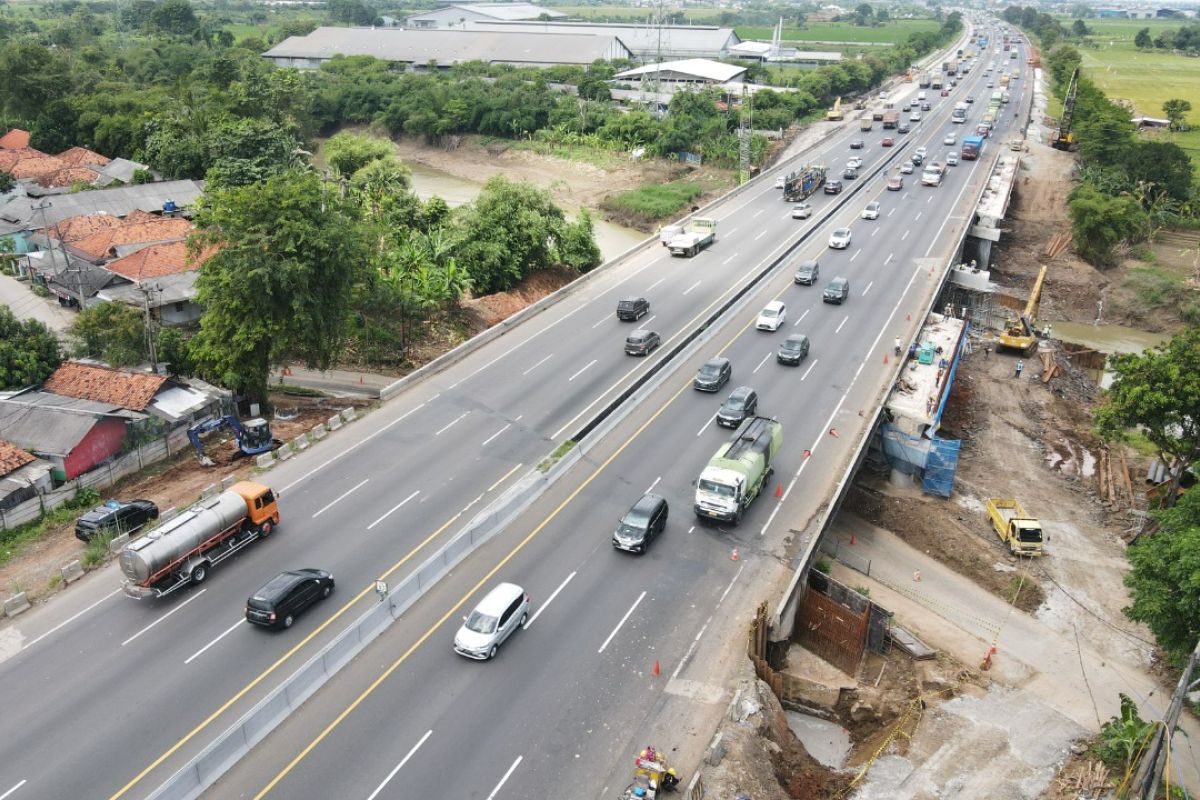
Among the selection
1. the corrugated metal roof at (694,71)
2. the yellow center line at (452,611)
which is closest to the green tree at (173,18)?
the corrugated metal roof at (694,71)

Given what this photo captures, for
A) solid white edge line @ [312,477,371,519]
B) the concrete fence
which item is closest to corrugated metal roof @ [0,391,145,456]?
the concrete fence

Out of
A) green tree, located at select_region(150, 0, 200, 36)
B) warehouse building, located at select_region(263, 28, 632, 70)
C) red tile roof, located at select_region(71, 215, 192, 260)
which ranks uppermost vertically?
green tree, located at select_region(150, 0, 200, 36)

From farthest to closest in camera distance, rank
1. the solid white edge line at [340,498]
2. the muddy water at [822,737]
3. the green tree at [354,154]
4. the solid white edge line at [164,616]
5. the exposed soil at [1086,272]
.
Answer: the green tree at [354,154] → the exposed soil at [1086,272] → the solid white edge line at [340,498] → the muddy water at [822,737] → the solid white edge line at [164,616]

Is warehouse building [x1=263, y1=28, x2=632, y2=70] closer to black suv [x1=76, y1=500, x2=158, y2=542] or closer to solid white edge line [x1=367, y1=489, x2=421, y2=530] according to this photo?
solid white edge line [x1=367, y1=489, x2=421, y2=530]

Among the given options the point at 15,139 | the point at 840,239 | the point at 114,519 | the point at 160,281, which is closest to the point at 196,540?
the point at 114,519

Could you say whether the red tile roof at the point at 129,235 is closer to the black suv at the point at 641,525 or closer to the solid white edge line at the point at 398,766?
the black suv at the point at 641,525

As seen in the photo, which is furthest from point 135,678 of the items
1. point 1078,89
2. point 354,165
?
point 1078,89
